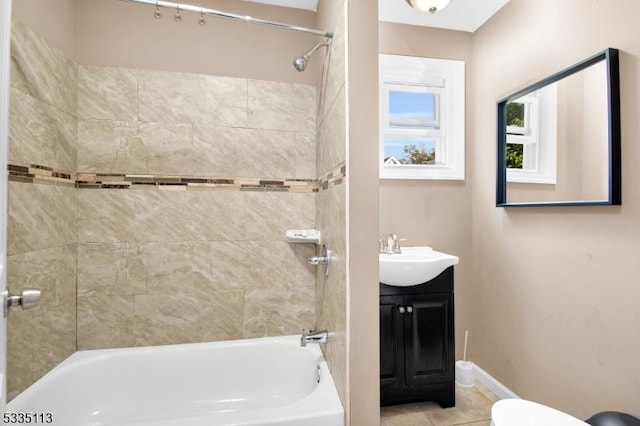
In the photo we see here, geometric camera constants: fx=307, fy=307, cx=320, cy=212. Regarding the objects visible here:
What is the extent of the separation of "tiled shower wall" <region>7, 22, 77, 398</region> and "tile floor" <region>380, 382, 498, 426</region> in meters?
1.80

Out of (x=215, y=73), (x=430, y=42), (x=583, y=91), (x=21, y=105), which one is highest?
(x=430, y=42)

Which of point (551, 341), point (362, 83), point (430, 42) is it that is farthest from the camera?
point (430, 42)

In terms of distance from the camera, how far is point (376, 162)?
122 cm

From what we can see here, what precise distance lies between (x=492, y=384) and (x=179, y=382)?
1.99m

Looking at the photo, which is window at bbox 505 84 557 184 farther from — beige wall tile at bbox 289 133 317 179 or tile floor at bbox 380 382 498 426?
tile floor at bbox 380 382 498 426

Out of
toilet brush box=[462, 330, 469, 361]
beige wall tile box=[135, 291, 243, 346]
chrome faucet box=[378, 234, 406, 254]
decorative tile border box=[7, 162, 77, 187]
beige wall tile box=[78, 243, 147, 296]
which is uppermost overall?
decorative tile border box=[7, 162, 77, 187]

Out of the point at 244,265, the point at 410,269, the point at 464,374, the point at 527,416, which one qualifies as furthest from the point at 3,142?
the point at 464,374

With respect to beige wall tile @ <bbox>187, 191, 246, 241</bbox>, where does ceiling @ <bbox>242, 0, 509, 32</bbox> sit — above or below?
above

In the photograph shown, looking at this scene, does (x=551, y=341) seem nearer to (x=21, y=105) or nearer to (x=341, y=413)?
(x=341, y=413)

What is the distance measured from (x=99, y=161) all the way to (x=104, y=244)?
1.57ft

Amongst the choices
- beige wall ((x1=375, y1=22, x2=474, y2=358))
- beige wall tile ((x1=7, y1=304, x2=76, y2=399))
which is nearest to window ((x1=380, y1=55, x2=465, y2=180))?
beige wall ((x1=375, y1=22, x2=474, y2=358))

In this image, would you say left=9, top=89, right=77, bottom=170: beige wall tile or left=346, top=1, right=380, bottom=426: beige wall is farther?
left=9, top=89, right=77, bottom=170: beige wall tile

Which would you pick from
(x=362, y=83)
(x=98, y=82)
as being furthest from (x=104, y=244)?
(x=362, y=83)

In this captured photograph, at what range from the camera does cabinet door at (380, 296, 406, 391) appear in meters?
1.81
